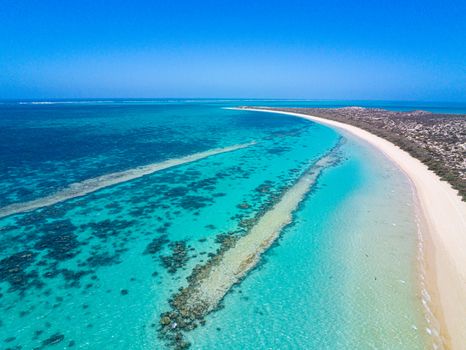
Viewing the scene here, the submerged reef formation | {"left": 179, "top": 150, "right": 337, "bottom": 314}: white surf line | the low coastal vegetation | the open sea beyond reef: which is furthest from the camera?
the low coastal vegetation

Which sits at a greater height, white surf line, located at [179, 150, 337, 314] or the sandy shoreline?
the sandy shoreline

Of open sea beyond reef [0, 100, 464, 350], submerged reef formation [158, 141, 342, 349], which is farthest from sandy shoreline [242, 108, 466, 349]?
submerged reef formation [158, 141, 342, 349]

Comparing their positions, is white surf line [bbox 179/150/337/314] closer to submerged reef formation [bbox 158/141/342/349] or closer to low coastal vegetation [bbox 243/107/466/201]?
submerged reef formation [bbox 158/141/342/349]

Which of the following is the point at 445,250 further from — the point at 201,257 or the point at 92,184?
the point at 92,184

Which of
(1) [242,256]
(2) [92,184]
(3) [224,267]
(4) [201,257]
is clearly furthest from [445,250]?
(2) [92,184]

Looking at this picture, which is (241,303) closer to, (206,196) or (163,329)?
(163,329)

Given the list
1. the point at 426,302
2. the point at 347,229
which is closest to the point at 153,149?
the point at 347,229

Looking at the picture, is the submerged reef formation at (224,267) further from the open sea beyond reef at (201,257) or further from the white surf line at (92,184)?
the white surf line at (92,184)
